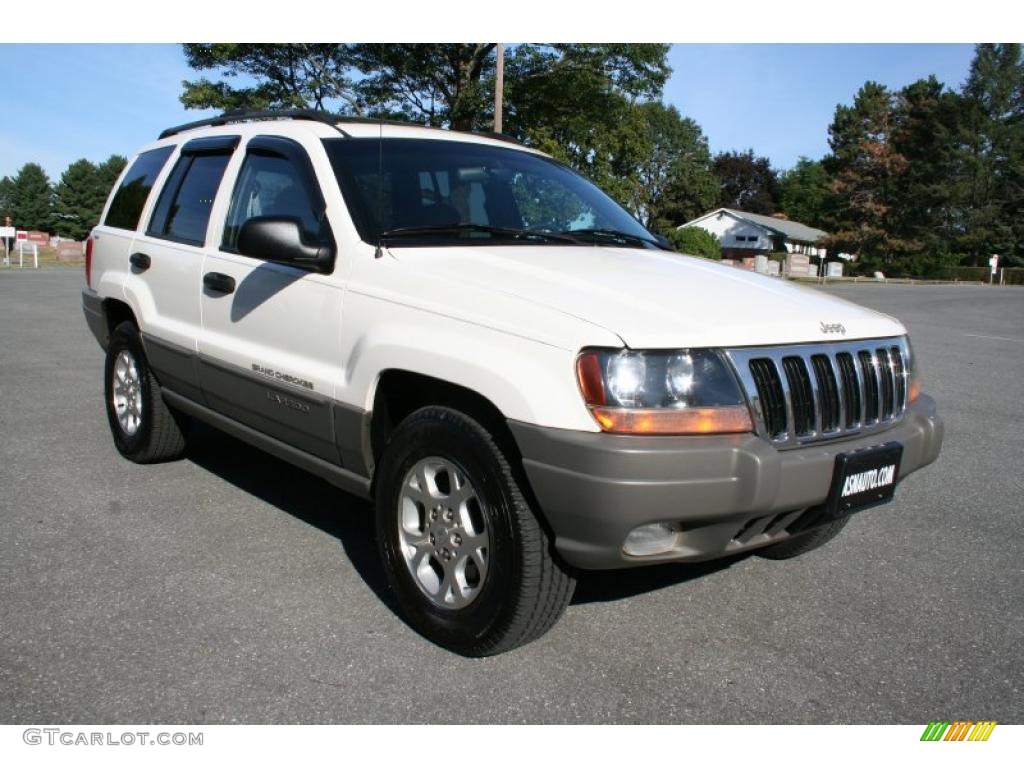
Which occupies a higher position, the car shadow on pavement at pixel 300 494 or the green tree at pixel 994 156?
the green tree at pixel 994 156

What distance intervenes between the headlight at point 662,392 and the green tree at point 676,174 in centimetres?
8401

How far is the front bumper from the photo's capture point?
8.59 feet

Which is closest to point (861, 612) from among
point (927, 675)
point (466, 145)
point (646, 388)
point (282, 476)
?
point (927, 675)

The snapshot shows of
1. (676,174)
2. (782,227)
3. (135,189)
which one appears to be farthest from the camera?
(676,174)

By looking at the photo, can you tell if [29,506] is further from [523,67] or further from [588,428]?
[523,67]

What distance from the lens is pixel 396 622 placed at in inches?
132

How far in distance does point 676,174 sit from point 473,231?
92.2m

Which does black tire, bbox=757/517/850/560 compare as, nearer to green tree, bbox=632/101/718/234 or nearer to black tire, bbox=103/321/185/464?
black tire, bbox=103/321/185/464

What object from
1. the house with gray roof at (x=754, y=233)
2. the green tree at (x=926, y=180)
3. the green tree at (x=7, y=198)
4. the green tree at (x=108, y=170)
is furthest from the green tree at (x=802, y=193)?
the green tree at (x=7, y=198)

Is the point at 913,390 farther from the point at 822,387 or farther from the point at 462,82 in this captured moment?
the point at 462,82

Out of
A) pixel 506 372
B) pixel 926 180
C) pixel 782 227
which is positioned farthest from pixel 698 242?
pixel 782 227

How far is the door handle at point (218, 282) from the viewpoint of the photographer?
13.6ft

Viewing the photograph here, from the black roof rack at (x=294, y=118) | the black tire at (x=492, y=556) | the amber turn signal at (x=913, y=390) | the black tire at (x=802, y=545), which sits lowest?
the black tire at (x=802, y=545)
